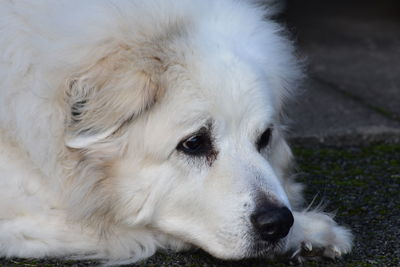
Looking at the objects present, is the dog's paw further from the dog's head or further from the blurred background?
the blurred background

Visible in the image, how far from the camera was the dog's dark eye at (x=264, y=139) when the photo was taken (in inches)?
149

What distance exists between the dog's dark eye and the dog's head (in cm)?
13

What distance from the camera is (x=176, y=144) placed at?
3.52 m

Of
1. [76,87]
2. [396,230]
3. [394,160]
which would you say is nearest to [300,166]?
[394,160]

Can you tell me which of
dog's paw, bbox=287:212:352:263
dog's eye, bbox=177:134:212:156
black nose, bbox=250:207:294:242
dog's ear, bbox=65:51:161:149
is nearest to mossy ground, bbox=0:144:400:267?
dog's paw, bbox=287:212:352:263

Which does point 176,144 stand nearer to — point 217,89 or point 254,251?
point 217,89

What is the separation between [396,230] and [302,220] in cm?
61

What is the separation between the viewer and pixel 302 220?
3832 mm

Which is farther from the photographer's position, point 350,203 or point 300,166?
point 300,166

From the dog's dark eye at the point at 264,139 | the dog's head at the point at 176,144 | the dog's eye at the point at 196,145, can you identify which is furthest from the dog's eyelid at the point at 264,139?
the dog's eye at the point at 196,145

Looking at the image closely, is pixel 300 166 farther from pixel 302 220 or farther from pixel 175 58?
pixel 175 58

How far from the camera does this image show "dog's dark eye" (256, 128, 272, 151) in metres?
3.77

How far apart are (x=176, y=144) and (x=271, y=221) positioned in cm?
58

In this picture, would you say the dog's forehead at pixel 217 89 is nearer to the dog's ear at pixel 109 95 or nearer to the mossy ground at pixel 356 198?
the dog's ear at pixel 109 95
